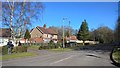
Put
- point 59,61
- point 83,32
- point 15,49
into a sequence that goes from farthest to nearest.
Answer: point 83,32 → point 15,49 → point 59,61

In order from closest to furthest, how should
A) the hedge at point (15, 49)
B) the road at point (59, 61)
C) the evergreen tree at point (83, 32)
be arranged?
the road at point (59, 61)
the hedge at point (15, 49)
the evergreen tree at point (83, 32)

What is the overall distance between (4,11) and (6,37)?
39.5 m

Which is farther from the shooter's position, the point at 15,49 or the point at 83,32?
the point at 83,32

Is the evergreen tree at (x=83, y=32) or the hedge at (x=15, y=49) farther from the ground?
the evergreen tree at (x=83, y=32)

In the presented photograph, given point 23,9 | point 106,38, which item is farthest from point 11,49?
point 106,38

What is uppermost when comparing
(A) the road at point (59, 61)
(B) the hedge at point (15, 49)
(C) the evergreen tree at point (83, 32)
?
(C) the evergreen tree at point (83, 32)

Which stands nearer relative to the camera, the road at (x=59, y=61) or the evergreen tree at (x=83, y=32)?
the road at (x=59, y=61)

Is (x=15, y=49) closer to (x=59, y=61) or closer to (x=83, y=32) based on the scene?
Result: (x=59, y=61)

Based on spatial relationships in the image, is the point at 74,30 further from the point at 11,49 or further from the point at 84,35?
the point at 11,49

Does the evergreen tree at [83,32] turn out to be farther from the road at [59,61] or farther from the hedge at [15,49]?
the road at [59,61]

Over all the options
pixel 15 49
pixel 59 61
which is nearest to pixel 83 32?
pixel 15 49

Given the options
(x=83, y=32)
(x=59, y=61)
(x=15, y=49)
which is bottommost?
(x=59, y=61)

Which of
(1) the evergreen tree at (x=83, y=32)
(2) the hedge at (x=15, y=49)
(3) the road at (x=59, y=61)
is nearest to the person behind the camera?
(3) the road at (x=59, y=61)

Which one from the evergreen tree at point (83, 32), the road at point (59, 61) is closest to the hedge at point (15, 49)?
the road at point (59, 61)
